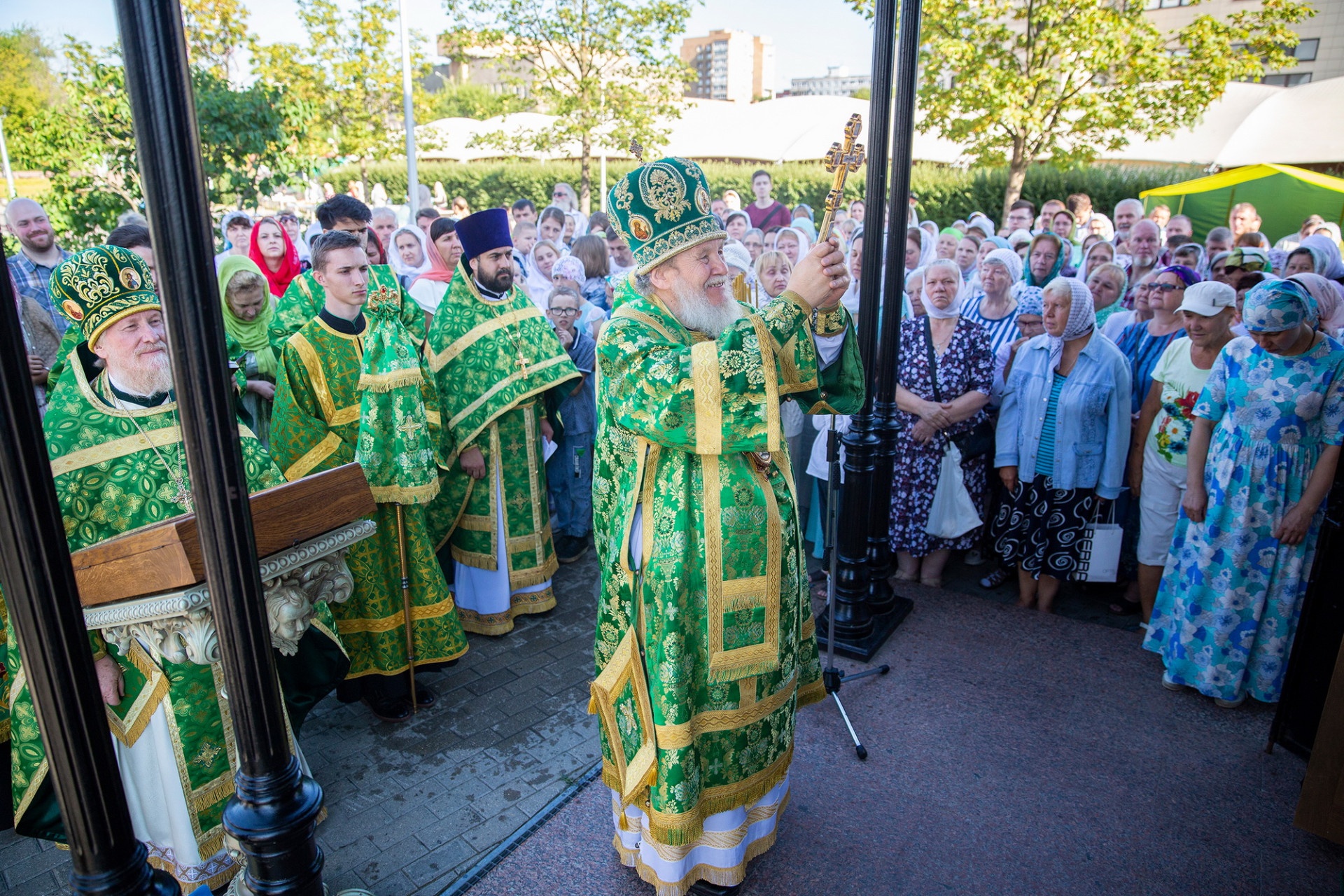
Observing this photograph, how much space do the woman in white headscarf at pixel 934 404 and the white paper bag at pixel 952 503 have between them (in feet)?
0.13

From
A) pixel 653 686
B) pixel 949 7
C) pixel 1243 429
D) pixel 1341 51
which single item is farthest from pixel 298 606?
pixel 1341 51

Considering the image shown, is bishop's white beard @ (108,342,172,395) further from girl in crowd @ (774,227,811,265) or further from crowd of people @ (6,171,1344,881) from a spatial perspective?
girl in crowd @ (774,227,811,265)

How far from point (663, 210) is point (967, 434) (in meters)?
3.27

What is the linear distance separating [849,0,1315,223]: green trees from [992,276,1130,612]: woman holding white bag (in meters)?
11.9

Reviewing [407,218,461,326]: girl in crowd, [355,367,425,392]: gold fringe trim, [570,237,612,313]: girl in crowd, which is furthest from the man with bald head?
[570,237,612,313]: girl in crowd

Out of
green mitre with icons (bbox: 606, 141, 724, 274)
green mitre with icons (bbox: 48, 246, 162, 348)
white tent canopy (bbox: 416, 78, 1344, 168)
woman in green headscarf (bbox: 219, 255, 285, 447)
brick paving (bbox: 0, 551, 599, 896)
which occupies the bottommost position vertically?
brick paving (bbox: 0, 551, 599, 896)

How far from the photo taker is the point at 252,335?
5.17 metres

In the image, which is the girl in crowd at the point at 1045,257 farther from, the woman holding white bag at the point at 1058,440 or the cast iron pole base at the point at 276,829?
the cast iron pole base at the point at 276,829

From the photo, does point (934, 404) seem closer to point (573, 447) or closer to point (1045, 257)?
point (573, 447)

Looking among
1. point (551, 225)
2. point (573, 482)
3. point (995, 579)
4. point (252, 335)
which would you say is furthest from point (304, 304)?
point (551, 225)

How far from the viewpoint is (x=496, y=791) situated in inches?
138

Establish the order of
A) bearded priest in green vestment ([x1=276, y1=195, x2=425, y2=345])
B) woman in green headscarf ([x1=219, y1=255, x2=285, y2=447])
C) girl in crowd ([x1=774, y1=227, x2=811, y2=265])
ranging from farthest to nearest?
girl in crowd ([x1=774, y1=227, x2=811, y2=265]), woman in green headscarf ([x1=219, y1=255, x2=285, y2=447]), bearded priest in green vestment ([x1=276, y1=195, x2=425, y2=345])

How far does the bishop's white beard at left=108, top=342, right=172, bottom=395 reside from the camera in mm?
2766

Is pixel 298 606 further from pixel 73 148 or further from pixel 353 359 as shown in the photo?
pixel 353 359
